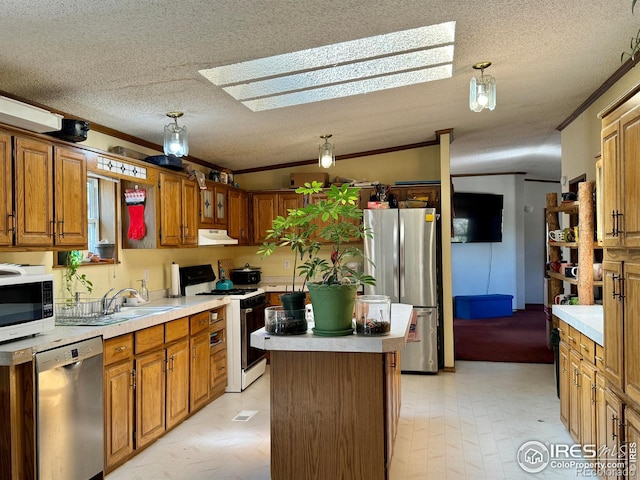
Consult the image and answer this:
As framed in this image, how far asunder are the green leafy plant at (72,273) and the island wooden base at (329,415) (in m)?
1.78

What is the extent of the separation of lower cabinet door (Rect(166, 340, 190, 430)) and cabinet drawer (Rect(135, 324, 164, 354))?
15 cm

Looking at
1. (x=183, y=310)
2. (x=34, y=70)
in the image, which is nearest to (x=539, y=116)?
→ (x=183, y=310)

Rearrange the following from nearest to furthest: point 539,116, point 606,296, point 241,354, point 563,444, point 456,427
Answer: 1. point 606,296
2. point 563,444
3. point 456,427
4. point 241,354
5. point 539,116

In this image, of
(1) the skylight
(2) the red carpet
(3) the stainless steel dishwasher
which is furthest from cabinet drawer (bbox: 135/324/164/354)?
(2) the red carpet

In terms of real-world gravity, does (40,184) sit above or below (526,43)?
below

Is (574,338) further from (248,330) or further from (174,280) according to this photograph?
(174,280)

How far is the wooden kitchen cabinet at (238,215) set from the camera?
5.71 metres

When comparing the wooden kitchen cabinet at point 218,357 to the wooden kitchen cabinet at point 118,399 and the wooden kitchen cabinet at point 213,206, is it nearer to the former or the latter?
the wooden kitchen cabinet at point 213,206

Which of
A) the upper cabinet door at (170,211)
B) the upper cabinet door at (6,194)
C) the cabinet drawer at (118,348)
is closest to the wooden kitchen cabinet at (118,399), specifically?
the cabinet drawer at (118,348)

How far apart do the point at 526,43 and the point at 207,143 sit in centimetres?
294

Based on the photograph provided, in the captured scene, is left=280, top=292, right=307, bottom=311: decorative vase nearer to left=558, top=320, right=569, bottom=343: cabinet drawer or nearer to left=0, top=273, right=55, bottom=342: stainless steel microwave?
left=0, top=273, right=55, bottom=342: stainless steel microwave

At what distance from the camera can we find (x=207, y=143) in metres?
4.90

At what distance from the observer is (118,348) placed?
3.17 m

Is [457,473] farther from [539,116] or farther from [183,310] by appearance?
[539,116]
